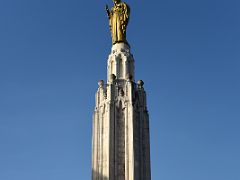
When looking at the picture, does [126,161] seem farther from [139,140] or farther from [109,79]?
[109,79]

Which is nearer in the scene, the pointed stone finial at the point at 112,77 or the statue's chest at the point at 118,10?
the pointed stone finial at the point at 112,77

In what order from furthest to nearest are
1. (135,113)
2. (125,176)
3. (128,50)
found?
(128,50) < (135,113) < (125,176)

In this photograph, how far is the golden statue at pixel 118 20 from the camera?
1925 inches

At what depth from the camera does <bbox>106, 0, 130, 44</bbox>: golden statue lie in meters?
48.9

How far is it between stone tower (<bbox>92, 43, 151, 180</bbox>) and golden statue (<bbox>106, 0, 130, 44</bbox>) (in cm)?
302

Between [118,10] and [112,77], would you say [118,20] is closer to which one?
[118,10]

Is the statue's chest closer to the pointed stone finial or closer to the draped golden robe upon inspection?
the draped golden robe

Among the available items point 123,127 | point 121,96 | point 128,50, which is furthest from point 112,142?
point 128,50

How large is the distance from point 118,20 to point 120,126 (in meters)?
11.5

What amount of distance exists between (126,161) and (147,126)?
4.21m

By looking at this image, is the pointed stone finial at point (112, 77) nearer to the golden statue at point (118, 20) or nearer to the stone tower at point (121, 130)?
the stone tower at point (121, 130)

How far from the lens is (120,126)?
141ft

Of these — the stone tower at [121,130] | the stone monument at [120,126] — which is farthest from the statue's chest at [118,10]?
the stone tower at [121,130]

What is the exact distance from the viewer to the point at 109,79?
1797 inches
